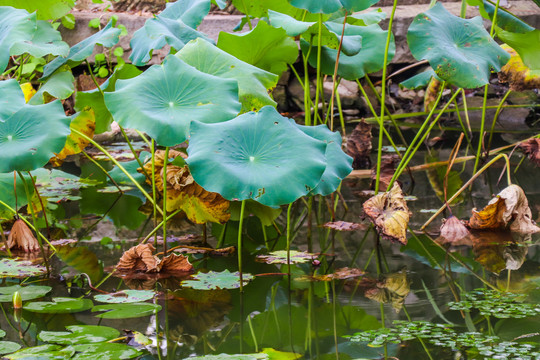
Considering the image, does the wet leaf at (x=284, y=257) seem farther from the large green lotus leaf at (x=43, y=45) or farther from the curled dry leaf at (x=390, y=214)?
the large green lotus leaf at (x=43, y=45)

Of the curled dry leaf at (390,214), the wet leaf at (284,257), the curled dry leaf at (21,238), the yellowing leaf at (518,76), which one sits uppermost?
the yellowing leaf at (518,76)

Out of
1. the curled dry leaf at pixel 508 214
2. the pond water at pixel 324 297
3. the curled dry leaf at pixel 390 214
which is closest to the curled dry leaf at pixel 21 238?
the pond water at pixel 324 297

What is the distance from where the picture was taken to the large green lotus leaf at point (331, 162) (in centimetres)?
183

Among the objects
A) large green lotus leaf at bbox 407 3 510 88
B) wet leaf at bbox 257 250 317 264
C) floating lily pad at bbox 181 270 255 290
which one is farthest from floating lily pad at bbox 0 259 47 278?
large green lotus leaf at bbox 407 3 510 88

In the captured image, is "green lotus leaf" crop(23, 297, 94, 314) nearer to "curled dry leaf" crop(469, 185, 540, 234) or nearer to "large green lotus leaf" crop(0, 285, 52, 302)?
"large green lotus leaf" crop(0, 285, 52, 302)

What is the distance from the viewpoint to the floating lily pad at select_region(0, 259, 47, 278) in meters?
1.89

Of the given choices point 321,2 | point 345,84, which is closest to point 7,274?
point 321,2

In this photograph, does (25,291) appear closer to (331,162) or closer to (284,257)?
(284,257)

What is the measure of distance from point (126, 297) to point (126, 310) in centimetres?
9

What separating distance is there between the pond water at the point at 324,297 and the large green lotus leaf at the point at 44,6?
0.89 metres

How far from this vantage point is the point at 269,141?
1.65 m

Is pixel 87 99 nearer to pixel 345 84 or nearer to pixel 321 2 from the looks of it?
pixel 321 2

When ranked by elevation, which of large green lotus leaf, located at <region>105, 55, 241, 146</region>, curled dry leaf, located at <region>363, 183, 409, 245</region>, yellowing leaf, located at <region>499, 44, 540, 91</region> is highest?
yellowing leaf, located at <region>499, 44, 540, 91</region>

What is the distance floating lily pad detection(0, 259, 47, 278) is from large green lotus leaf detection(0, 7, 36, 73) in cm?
61
